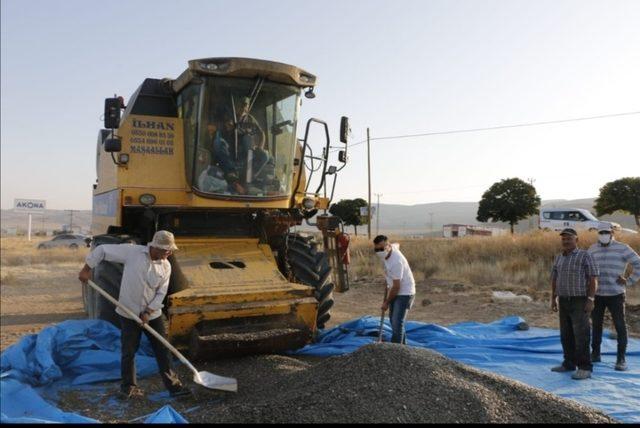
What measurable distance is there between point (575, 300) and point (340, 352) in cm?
277

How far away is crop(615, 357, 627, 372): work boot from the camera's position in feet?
20.4

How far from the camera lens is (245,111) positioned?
6.70m

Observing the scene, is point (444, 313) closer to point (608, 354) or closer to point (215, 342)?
point (608, 354)

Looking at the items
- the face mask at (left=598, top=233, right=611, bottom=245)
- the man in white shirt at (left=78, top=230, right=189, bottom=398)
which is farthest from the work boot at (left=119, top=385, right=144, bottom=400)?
the face mask at (left=598, top=233, right=611, bottom=245)

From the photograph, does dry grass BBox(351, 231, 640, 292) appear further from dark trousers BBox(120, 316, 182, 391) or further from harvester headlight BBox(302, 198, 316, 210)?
dark trousers BBox(120, 316, 182, 391)

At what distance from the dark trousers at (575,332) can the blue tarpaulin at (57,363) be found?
453 cm

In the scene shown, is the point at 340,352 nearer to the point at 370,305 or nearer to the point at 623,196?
the point at 370,305

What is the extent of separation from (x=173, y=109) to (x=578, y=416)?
5.61 meters

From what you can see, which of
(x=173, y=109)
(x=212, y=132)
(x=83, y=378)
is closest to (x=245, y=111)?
(x=212, y=132)

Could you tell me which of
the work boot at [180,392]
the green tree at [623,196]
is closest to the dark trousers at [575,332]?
the work boot at [180,392]

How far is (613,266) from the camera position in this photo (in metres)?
6.58

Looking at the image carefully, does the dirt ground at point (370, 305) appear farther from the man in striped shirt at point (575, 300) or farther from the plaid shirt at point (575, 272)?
the plaid shirt at point (575, 272)

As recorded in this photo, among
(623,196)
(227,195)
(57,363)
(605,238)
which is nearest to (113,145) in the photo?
(227,195)

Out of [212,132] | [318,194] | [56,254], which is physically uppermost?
[212,132]
